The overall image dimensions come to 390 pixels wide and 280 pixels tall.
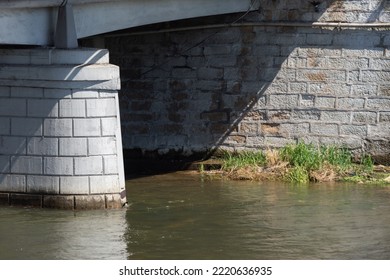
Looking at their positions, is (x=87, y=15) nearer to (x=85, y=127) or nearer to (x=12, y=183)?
(x=85, y=127)

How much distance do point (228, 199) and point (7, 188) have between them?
3.37 meters

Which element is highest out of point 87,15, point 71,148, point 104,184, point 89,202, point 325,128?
point 87,15

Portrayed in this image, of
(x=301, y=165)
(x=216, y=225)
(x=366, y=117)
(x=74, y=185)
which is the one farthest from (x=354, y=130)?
(x=74, y=185)

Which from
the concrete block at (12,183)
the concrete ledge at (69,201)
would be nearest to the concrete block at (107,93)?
the concrete ledge at (69,201)

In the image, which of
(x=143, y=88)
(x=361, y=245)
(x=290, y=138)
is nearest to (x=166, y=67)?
(x=143, y=88)

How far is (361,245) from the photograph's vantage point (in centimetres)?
1552

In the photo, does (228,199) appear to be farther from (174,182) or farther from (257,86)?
(257,86)

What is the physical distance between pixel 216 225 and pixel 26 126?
3182 millimetres

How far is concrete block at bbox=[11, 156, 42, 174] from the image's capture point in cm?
1770

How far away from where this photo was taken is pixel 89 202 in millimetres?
17625

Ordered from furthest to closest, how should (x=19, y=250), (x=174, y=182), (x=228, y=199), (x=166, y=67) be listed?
1. (x=166, y=67)
2. (x=174, y=182)
3. (x=228, y=199)
4. (x=19, y=250)

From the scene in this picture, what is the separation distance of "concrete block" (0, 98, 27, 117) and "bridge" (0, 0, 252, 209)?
14 mm

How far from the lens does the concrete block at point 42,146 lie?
57.7 ft

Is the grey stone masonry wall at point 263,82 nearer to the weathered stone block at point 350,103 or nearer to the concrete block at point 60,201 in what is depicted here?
the weathered stone block at point 350,103
